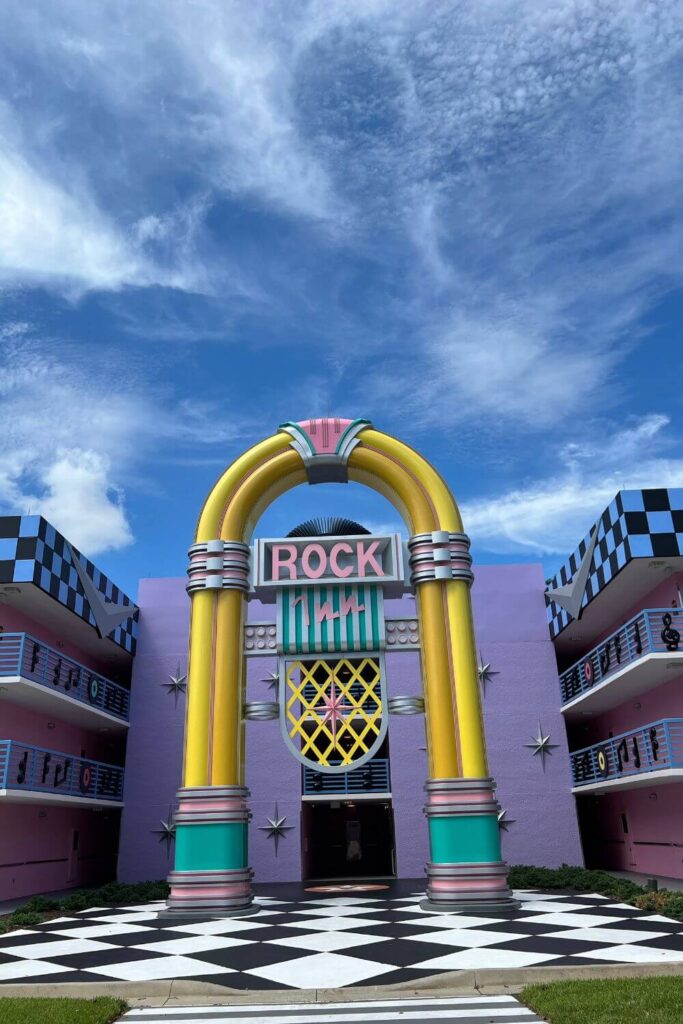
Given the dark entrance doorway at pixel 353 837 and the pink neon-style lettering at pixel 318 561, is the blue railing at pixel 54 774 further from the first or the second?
the dark entrance doorway at pixel 353 837

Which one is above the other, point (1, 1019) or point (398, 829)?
point (398, 829)

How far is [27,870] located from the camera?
1642 centimetres

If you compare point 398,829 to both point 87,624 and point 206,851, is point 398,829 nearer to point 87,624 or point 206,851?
point 206,851

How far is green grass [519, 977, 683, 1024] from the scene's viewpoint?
5.15 metres

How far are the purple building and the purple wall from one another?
0.14ft

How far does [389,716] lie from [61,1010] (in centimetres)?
907

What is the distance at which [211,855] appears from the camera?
11703 millimetres

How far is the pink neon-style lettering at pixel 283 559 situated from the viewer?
13.0 m

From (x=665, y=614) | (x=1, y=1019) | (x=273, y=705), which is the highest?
(x=665, y=614)

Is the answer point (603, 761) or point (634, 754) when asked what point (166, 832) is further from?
point (634, 754)

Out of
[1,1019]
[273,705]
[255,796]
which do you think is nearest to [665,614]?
[273,705]

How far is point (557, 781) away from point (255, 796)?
7.30 m

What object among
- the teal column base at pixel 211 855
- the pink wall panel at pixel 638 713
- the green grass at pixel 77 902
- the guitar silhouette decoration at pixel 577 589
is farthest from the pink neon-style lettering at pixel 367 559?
the green grass at pixel 77 902

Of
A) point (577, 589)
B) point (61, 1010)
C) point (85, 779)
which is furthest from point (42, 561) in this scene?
point (577, 589)
